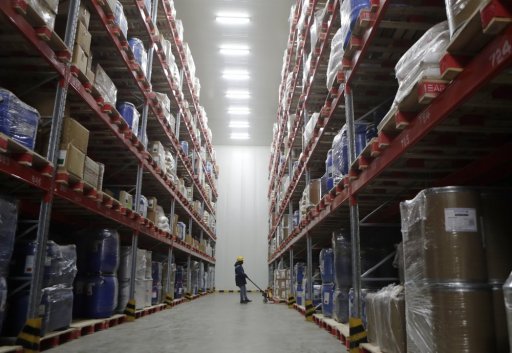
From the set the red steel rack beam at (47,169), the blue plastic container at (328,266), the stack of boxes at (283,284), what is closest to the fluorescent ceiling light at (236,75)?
the stack of boxes at (283,284)

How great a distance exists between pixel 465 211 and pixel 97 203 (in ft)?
13.8

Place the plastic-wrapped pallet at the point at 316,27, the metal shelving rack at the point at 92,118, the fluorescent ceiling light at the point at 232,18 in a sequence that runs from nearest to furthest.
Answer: the metal shelving rack at the point at 92,118 → the plastic-wrapped pallet at the point at 316,27 → the fluorescent ceiling light at the point at 232,18

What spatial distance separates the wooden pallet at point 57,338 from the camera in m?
3.88

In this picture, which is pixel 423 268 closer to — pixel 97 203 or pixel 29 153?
pixel 29 153

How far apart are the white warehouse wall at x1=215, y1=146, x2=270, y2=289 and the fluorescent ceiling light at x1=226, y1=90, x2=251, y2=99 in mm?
5233

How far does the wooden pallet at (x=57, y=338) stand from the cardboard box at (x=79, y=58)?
269 cm

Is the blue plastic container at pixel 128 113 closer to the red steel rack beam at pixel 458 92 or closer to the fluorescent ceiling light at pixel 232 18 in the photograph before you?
the red steel rack beam at pixel 458 92

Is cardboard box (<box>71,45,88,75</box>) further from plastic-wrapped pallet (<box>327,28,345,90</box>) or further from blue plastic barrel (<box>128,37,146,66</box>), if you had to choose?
plastic-wrapped pallet (<box>327,28,345,90</box>)

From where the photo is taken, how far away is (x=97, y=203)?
5184 millimetres

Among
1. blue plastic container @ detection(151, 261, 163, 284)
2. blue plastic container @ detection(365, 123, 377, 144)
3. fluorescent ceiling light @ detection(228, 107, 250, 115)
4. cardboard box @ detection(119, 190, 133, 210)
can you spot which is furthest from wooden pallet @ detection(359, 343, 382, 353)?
fluorescent ceiling light @ detection(228, 107, 250, 115)

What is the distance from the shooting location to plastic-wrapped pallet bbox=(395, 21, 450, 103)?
2.47 m

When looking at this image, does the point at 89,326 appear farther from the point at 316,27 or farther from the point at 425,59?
the point at 316,27

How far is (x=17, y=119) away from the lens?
357 centimetres

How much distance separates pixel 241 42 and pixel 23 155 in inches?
373
